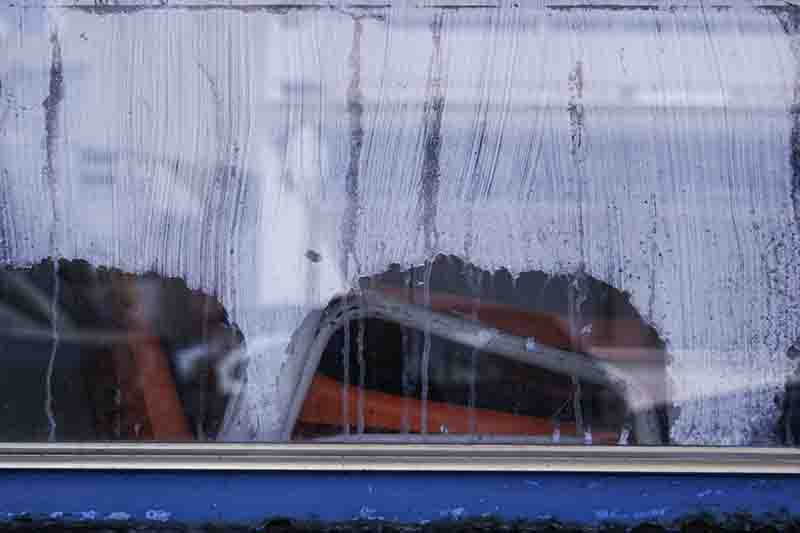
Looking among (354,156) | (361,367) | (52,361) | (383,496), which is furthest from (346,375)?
(52,361)

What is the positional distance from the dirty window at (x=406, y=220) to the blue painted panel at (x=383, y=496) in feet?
0.31

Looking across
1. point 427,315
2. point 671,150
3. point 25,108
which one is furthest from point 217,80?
point 671,150

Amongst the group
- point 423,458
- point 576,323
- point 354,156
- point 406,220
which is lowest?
point 423,458

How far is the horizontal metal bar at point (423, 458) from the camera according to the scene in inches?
71.1

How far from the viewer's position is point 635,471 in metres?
1.80

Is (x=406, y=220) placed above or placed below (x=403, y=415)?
above

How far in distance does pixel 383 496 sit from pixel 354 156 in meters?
0.70

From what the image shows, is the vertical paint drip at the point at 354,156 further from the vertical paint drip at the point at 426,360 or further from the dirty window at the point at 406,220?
the vertical paint drip at the point at 426,360

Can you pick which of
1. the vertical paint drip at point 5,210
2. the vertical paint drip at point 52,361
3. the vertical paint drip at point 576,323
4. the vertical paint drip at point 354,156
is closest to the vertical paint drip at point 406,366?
the vertical paint drip at point 354,156

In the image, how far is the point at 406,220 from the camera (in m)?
1.89

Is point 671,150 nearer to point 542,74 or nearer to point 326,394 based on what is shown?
point 542,74

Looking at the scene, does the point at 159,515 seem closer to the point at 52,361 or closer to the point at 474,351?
the point at 52,361

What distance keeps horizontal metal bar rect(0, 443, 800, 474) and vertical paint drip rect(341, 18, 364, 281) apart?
375mm

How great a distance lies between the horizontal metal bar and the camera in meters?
1.81
